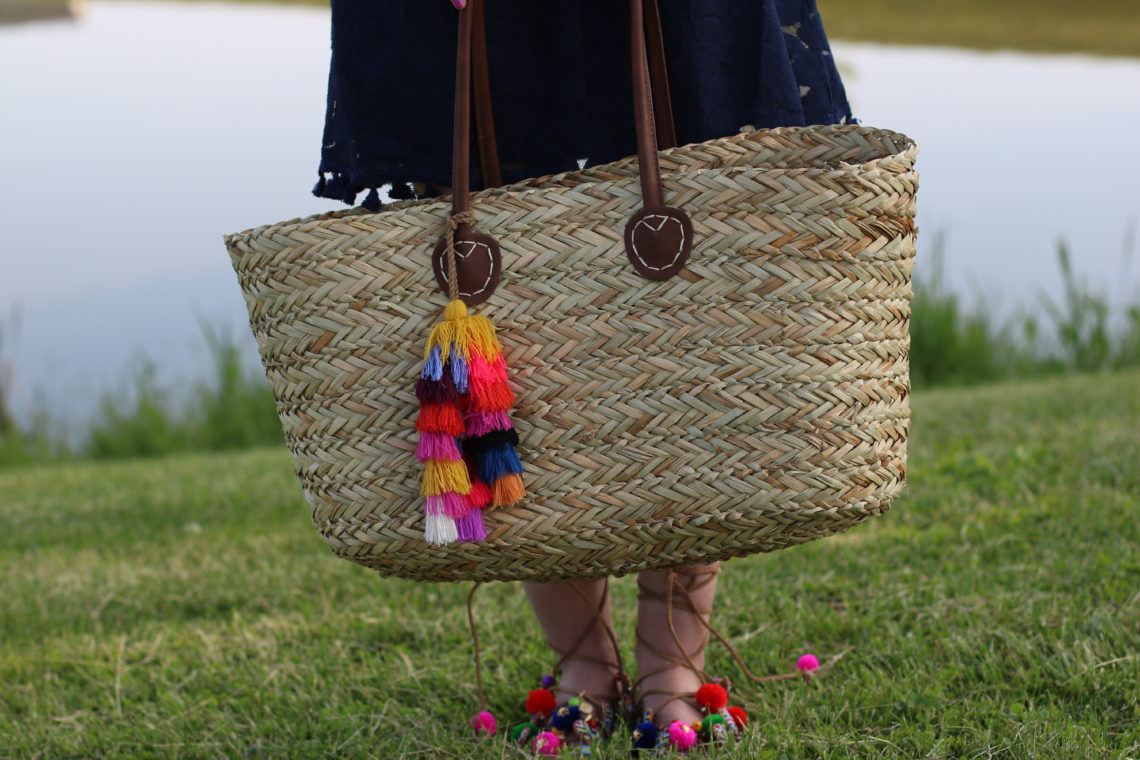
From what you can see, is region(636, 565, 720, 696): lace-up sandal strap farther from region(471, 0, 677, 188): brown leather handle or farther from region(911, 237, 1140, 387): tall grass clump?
region(911, 237, 1140, 387): tall grass clump

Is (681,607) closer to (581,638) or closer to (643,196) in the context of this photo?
(581,638)

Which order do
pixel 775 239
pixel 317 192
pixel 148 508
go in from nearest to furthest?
pixel 775 239
pixel 317 192
pixel 148 508

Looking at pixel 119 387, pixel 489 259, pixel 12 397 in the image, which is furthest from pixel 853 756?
pixel 12 397

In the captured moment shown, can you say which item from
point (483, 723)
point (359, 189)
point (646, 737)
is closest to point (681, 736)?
point (646, 737)

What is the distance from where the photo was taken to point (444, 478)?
3.96ft

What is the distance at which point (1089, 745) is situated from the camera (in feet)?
4.44

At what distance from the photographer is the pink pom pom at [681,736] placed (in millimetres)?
1456

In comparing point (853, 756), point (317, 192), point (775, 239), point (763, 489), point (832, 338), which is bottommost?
point (853, 756)

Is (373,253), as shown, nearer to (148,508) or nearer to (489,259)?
(489,259)

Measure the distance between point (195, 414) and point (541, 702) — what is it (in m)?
3.90

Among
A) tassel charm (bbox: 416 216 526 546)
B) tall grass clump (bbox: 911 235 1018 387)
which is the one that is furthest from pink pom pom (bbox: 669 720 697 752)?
tall grass clump (bbox: 911 235 1018 387)

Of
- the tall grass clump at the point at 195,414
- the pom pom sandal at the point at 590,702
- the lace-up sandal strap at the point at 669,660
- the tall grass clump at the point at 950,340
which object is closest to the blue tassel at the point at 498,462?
the pom pom sandal at the point at 590,702

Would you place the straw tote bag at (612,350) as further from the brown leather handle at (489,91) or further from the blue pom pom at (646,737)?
the blue pom pom at (646,737)

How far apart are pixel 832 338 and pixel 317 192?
75cm
